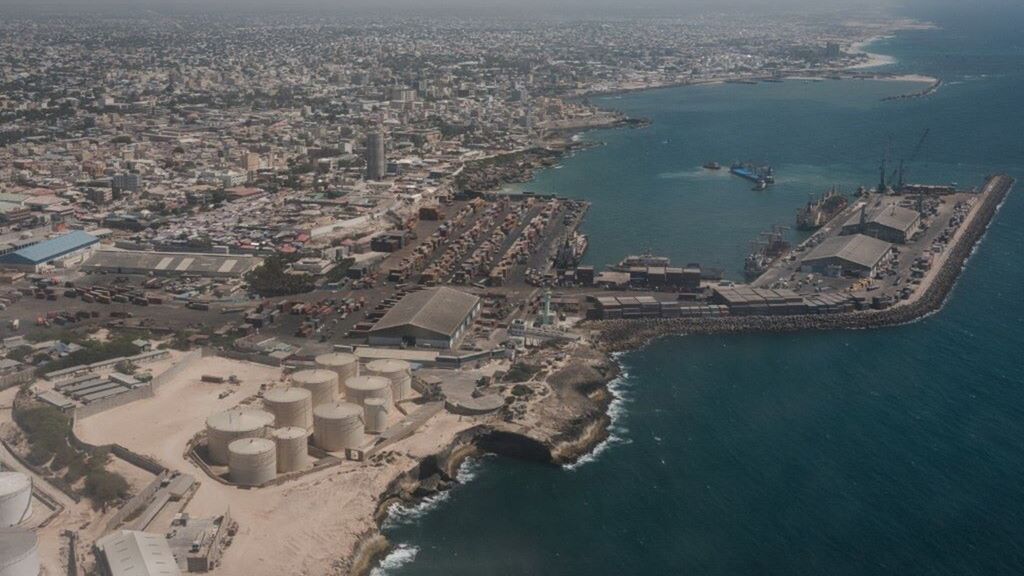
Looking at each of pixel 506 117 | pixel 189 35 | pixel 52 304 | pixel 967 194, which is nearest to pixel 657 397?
pixel 52 304

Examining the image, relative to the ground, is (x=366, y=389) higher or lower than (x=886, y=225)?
higher

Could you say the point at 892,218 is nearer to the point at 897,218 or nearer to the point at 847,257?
the point at 897,218

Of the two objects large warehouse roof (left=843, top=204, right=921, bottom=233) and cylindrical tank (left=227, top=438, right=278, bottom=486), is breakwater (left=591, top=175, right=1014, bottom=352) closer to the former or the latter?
large warehouse roof (left=843, top=204, right=921, bottom=233)

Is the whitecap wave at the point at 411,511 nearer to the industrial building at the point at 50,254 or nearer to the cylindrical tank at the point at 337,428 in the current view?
the cylindrical tank at the point at 337,428

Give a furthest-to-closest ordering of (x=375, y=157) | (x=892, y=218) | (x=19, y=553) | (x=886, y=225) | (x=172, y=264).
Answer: (x=375, y=157)
(x=892, y=218)
(x=886, y=225)
(x=172, y=264)
(x=19, y=553)

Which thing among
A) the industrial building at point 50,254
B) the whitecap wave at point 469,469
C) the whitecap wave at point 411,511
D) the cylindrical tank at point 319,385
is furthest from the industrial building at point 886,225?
the industrial building at point 50,254

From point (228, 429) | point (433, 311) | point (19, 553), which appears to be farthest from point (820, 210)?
point (19, 553)
